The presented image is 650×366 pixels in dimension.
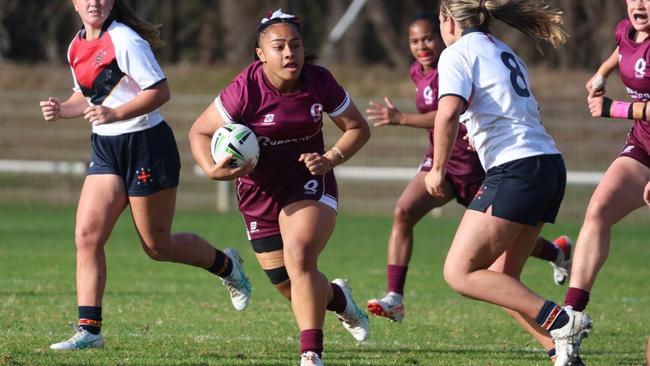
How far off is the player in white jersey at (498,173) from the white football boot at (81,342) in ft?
7.06

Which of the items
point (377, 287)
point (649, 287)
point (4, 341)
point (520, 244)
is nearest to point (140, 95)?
point (4, 341)

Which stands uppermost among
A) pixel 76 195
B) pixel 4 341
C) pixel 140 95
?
pixel 140 95

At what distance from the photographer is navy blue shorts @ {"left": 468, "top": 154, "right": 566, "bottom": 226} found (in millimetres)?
6180

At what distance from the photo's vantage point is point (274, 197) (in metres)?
6.82

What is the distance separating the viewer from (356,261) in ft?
45.8

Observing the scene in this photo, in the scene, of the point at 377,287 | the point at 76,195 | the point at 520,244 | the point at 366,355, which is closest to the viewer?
the point at 520,244

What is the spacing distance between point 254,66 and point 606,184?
224 centimetres

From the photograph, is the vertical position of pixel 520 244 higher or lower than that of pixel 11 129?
higher

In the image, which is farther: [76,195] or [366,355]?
[76,195]

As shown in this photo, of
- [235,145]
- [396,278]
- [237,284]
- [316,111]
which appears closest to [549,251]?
[396,278]

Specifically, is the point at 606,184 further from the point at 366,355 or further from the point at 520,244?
the point at 366,355

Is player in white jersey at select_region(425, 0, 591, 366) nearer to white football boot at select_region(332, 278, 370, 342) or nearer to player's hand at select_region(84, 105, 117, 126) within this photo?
white football boot at select_region(332, 278, 370, 342)

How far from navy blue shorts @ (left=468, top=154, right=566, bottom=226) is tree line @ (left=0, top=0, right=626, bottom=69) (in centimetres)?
1787

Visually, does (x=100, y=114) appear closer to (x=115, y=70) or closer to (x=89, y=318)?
(x=115, y=70)
